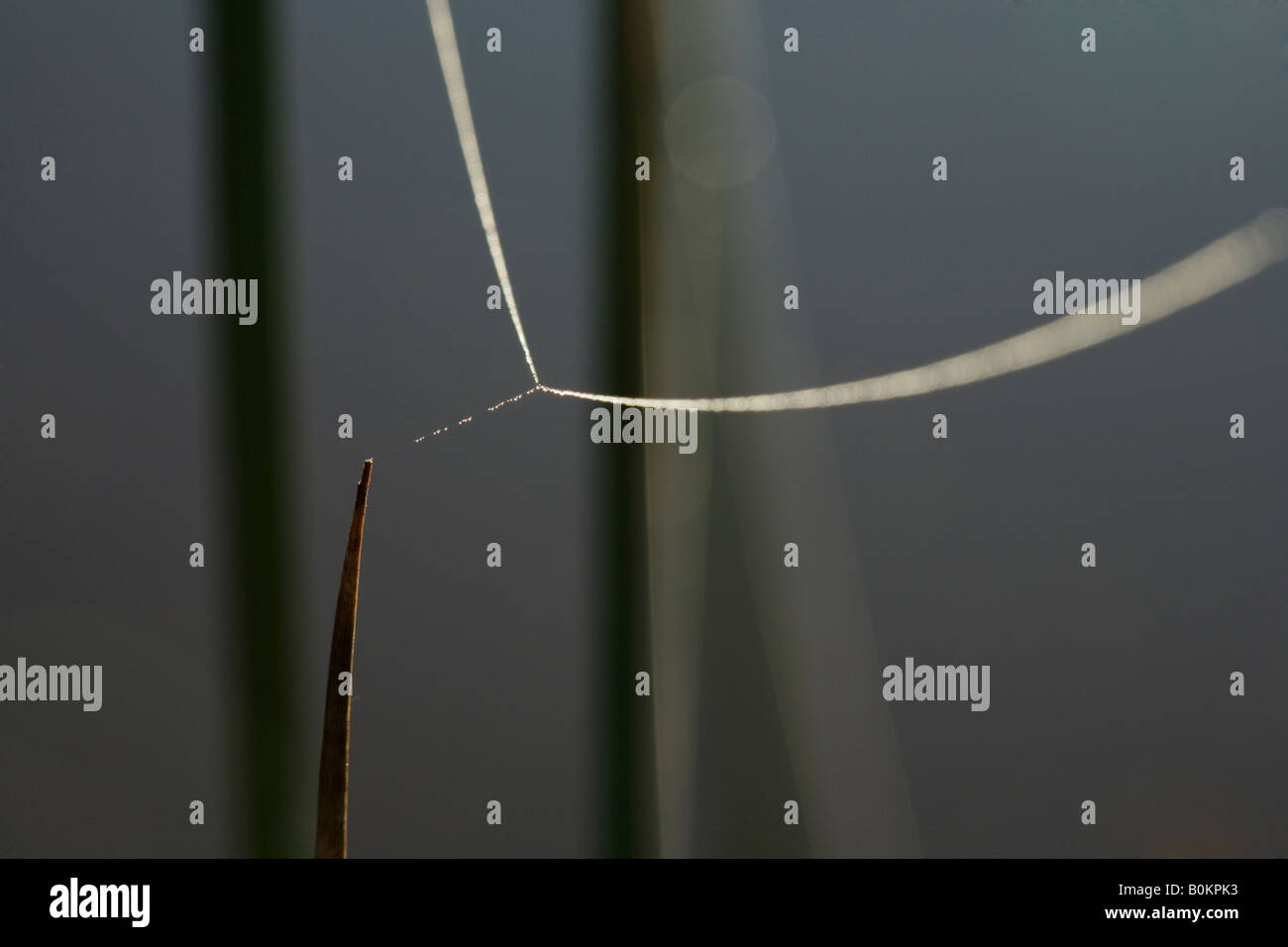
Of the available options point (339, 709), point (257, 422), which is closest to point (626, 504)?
point (257, 422)

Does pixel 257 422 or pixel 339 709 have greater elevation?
pixel 257 422

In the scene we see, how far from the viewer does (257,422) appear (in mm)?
1156

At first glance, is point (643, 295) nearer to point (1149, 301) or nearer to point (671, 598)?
point (671, 598)

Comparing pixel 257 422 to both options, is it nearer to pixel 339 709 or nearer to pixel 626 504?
pixel 626 504

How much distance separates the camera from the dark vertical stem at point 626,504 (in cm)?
118

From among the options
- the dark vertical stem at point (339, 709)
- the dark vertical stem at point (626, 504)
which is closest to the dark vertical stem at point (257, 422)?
the dark vertical stem at point (626, 504)

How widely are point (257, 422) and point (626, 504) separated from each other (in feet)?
1.64

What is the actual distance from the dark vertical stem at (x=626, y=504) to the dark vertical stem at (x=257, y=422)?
414 millimetres

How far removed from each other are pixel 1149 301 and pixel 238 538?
4.24 feet

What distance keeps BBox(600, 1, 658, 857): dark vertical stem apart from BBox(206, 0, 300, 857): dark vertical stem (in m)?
0.41

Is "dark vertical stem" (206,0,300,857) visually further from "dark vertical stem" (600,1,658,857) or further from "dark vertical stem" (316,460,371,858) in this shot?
"dark vertical stem" (316,460,371,858)

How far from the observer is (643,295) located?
1209 millimetres

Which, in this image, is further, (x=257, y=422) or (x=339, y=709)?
(x=257, y=422)
